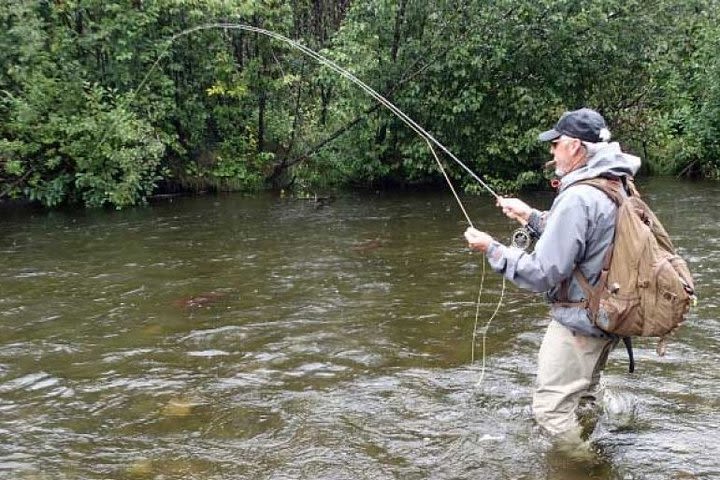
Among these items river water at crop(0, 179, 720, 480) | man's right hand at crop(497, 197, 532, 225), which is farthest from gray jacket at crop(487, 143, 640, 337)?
river water at crop(0, 179, 720, 480)

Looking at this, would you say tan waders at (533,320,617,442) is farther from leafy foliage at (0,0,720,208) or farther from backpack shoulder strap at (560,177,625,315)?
leafy foliage at (0,0,720,208)

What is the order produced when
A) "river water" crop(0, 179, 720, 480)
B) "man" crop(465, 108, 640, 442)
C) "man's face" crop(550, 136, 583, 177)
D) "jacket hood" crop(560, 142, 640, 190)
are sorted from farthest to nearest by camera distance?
"river water" crop(0, 179, 720, 480)
"man's face" crop(550, 136, 583, 177)
"jacket hood" crop(560, 142, 640, 190)
"man" crop(465, 108, 640, 442)

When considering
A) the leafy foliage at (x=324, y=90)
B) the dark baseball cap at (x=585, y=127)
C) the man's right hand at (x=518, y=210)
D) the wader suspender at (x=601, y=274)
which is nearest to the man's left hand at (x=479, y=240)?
the wader suspender at (x=601, y=274)

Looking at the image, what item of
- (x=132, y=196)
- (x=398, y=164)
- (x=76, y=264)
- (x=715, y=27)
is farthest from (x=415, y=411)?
(x=715, y=27)

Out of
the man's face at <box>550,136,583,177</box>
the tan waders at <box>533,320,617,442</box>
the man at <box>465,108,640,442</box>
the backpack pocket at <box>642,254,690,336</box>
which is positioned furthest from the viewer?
the tan waders at <box>533,320,617,442</box>

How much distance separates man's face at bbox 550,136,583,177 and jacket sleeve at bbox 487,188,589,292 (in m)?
0.29

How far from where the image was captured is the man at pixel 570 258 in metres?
3.96

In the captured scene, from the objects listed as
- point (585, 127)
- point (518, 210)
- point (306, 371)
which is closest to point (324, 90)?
point (306, 371)

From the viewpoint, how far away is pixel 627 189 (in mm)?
4191

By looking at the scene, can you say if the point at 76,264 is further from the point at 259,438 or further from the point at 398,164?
the point at 398,164

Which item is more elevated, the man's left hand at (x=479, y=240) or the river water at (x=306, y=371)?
the man's left hand at (x=479, y=240)

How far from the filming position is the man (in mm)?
3959

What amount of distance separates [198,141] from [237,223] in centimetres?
551

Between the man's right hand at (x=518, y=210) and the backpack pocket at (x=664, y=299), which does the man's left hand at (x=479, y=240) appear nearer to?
the man's right hand at (x=518, y=210)
